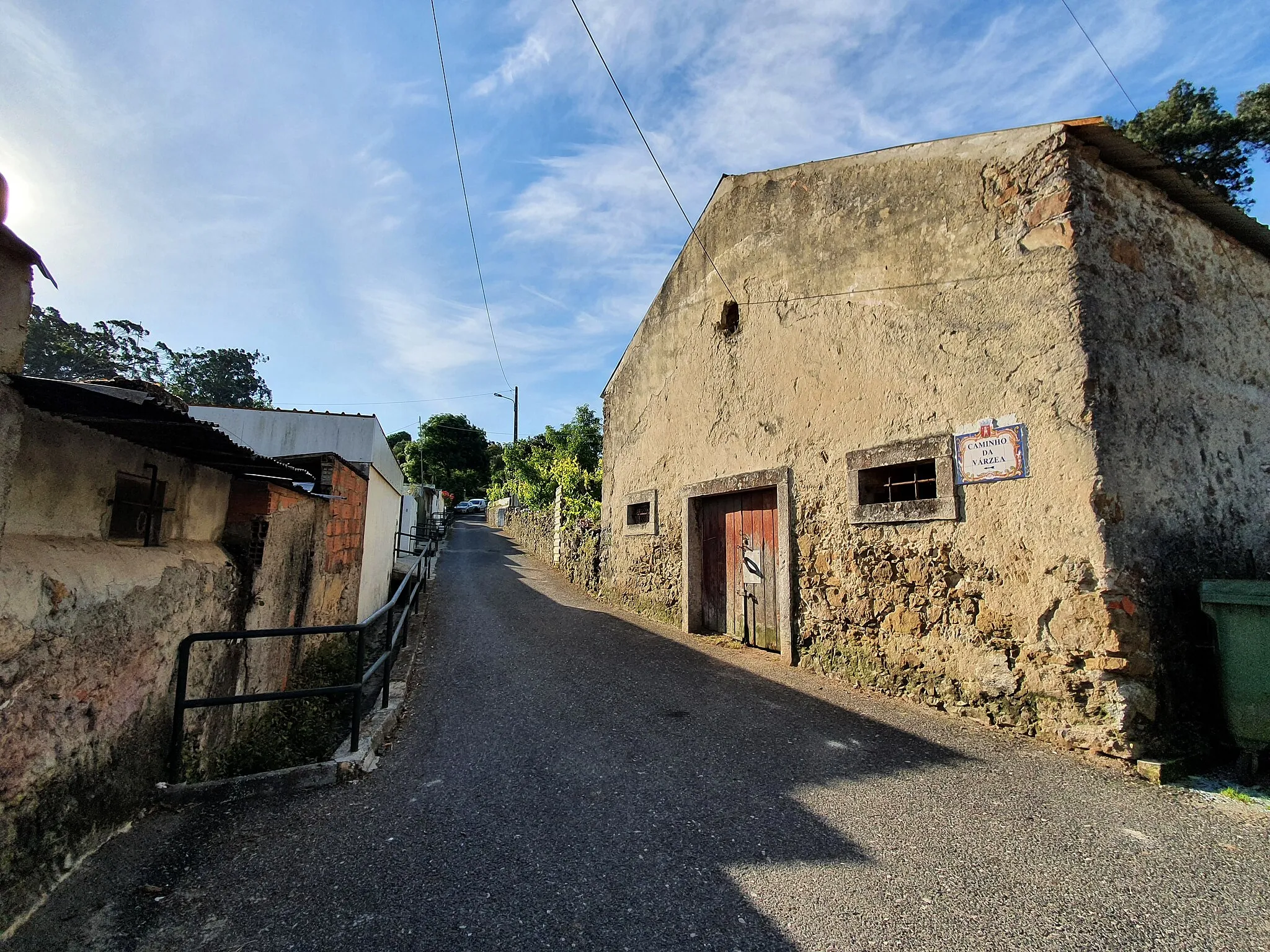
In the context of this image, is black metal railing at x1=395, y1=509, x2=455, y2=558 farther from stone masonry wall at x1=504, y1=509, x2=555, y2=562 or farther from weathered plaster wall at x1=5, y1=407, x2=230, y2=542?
weathered plaster wall at x1=5, y1=407, x2=230, y2=542

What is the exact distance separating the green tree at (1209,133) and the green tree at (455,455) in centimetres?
3466

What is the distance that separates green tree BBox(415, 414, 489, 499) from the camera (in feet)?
131

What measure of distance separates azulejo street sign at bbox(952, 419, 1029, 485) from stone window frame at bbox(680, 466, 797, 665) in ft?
6.34

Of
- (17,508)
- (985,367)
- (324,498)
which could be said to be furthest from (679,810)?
(324,498)

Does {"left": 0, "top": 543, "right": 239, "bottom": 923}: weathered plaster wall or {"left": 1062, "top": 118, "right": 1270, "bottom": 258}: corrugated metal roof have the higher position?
{"left": 1062, "top": 118, "right": 1270, "bottom": 258}: corrugated metal roof

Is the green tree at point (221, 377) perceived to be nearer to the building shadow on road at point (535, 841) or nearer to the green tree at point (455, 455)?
the green tree at point (455, 455)

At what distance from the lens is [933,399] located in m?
5.33

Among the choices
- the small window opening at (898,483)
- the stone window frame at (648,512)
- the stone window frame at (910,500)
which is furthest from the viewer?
the stone window frame at (648,512)

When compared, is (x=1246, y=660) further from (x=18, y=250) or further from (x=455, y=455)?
(x=455, y=455)

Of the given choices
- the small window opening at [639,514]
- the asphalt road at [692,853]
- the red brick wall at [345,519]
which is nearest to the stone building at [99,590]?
the asphalt road at [692,853]

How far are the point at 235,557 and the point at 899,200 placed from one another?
6468 mm

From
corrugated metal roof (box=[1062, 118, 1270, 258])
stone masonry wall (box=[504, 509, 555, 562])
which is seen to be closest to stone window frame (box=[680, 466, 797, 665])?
corrugated metal roof (box=[1062, 118, 1270, 258])

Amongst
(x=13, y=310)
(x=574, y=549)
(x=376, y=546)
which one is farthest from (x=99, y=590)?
(x=574, y=549)

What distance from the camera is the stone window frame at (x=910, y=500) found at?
5160 mm
